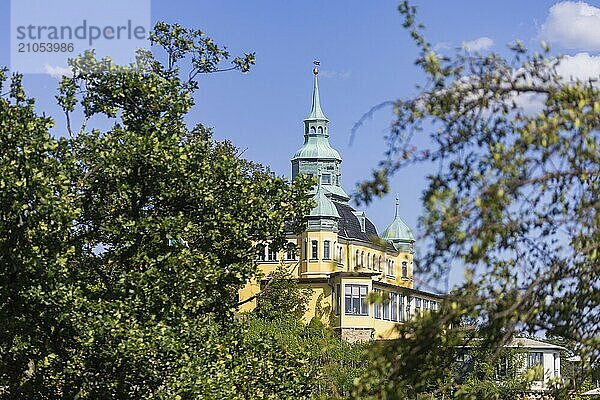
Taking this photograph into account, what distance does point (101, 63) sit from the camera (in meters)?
13.3

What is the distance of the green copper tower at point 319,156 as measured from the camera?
76188 mm

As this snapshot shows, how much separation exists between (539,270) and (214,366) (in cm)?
706

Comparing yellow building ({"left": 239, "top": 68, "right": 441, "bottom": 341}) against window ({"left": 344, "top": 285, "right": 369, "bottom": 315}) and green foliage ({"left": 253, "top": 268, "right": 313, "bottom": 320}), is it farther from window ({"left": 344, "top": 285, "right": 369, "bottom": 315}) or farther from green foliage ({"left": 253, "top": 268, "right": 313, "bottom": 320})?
green foliage ({"left": 253, "top": 268, "right": 313, "bottom": 320})

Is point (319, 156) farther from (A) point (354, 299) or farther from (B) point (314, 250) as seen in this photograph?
(A) point (354, 299)

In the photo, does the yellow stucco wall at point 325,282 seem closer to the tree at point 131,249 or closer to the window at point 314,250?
the window at point 314,250

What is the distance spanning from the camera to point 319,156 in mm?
76625

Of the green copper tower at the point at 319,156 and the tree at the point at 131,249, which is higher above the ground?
the green copper tower at the point at 319,156

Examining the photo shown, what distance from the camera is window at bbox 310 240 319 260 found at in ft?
222

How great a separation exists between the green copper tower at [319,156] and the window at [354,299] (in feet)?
43.8

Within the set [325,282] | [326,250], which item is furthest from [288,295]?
[326,250]

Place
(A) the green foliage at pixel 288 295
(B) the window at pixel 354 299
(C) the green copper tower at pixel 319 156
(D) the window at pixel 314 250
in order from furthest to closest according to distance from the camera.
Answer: (C) the green copper tower at pixel 319 156, (D) the window at pixel 314 250, (B) the window at pixel 354 299, (A) the green foliage at pixel 288 295

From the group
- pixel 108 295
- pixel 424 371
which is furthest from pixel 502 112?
pixel 108 295

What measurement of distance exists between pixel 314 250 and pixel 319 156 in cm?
1098

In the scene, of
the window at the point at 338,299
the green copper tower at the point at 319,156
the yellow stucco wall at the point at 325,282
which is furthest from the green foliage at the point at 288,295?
the green copper tower at the point at 319,156
